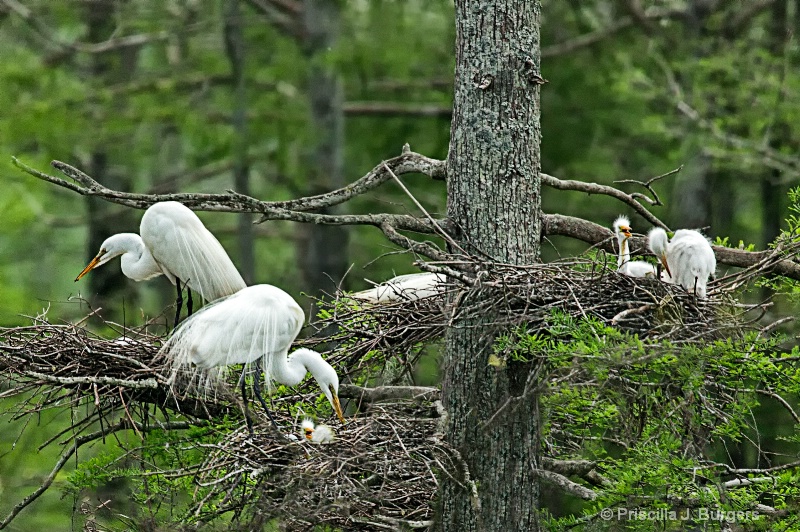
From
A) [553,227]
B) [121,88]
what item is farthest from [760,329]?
[121,88]

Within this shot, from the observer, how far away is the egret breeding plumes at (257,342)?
4.71 metres

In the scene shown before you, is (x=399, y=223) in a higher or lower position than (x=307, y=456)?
higher

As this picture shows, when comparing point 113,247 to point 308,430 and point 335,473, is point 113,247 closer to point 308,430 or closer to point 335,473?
point 308,430

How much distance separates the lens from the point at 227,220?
53.5 feet

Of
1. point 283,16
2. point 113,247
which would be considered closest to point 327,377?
point 113,247

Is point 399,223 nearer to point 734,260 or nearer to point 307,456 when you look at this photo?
point 307,456

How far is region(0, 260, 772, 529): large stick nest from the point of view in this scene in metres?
3.93

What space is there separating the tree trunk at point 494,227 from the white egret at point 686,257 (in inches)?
34.2

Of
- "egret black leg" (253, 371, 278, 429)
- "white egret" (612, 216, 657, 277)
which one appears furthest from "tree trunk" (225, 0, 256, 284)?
"white egret" (612, 216, 657, 277)

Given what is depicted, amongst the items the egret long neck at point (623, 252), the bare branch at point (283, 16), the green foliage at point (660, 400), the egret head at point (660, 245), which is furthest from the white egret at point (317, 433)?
the bare branch at point (283, 16)

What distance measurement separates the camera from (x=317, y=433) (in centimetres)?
417

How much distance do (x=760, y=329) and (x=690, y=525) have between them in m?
1.27

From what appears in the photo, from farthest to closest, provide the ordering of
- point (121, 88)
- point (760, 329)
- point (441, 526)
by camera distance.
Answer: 1. point (121, 88)
2. point (441, 526)
3. point (760, 329)

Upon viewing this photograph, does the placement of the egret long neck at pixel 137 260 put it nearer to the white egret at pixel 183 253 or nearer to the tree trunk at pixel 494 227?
the white egret at pixel 183 253
